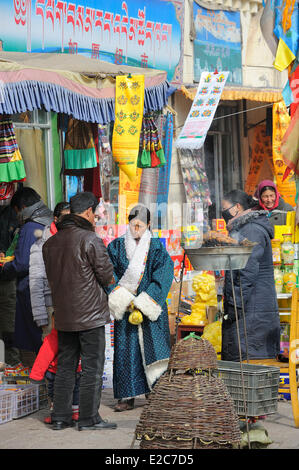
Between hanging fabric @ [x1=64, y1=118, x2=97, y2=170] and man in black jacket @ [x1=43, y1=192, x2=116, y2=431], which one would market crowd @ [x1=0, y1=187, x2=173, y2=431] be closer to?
man in black jacket @ [x1=43, y1=192, x2=116, y2=431]

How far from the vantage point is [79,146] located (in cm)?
841

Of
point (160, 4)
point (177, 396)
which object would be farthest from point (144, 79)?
point (160, 4)

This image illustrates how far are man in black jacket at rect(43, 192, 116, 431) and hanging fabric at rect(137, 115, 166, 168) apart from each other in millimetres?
2335

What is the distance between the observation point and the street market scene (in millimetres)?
5367

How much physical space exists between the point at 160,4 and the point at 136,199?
317 centimetres

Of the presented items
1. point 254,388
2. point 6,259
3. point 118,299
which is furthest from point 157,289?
point 254,388

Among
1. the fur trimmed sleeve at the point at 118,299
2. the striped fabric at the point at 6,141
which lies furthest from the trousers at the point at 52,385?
the striped fabric at the point at 6,141

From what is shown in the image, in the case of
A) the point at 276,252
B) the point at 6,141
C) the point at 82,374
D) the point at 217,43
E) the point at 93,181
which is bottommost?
the point at 82,374

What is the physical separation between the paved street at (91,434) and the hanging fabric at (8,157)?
2168 mm

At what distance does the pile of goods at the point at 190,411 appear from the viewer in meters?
4.69

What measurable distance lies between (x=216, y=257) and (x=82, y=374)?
5.12 feet

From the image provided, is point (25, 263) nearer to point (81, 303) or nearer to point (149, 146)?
point (81, 303)

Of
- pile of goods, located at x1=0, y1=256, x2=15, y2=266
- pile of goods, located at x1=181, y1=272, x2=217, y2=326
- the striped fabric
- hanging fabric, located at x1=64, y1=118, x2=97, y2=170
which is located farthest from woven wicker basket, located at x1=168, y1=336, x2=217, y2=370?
hanging fabric, located at x1=64, y1=118, x2=97, y2=170

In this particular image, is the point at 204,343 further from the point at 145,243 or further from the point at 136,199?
the point at 136,199
